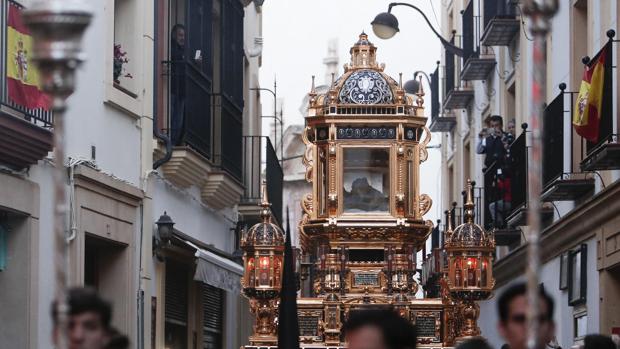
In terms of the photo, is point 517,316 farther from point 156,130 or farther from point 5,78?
point 156,130

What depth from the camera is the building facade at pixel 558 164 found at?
17.6 metres

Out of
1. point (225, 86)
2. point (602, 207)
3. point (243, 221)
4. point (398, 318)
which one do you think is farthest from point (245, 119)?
point (398, 318)

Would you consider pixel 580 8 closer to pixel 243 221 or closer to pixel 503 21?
pixel 503 21

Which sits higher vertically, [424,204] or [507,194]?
[507,194]

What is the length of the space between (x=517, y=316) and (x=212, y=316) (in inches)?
726

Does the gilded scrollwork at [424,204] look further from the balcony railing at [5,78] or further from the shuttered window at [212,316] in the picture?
the shuttered window at [212,316]

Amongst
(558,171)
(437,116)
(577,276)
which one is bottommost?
(577,276)

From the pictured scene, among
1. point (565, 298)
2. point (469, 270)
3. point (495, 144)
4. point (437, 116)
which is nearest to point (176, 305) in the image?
point (495, 144)

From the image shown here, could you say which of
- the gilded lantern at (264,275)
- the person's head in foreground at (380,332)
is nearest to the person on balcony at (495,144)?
the gilded lantern at (264,275)

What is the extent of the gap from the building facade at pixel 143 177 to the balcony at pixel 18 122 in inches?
0.7

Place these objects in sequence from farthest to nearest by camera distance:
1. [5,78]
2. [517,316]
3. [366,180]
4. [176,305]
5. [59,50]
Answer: [176,305] → [366,180] → [5,78] → [517,316] → [59,50]

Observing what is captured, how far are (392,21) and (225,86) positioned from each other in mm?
2590

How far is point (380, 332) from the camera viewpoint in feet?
21.1

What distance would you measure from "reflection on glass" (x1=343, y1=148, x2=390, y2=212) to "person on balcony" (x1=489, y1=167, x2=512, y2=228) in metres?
6.80
